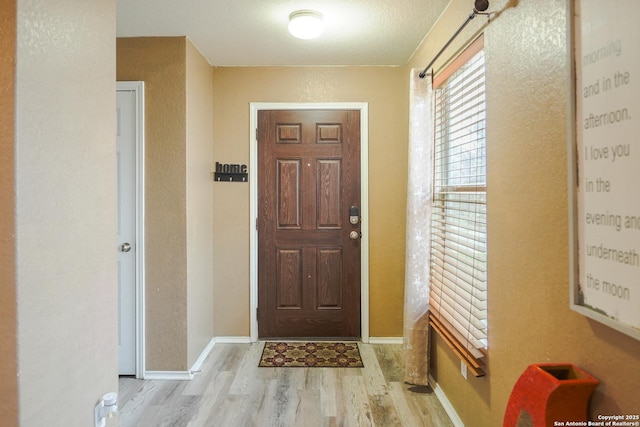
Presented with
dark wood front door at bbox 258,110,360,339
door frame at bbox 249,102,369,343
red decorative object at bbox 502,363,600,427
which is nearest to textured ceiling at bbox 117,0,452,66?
door frame at bbox 249,102,369,343

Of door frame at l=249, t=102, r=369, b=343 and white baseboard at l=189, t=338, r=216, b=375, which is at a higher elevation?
door frame at l=249, t=102, r=369, b=343

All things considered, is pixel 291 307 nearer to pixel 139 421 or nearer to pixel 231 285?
pixel 231 285

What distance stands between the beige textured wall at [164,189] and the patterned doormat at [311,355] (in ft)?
2.29

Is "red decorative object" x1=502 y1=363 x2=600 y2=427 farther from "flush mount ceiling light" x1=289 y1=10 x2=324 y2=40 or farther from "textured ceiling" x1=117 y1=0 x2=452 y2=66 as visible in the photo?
"flush mount ceiling light" x1=289 y1=10 x2=324 y2=40

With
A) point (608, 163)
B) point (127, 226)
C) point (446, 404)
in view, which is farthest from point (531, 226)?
point (127, 226)

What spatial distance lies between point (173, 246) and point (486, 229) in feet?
6.61

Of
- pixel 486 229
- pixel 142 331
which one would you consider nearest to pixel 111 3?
pixel 486 229

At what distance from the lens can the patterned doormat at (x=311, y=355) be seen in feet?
9.98

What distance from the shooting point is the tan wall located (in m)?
1.12

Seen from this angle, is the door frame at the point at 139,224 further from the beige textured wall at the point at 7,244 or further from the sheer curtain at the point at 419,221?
the sheer curtain at the point at 419,221

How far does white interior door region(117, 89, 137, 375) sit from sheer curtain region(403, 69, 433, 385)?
189 centimetres

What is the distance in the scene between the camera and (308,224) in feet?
11.5

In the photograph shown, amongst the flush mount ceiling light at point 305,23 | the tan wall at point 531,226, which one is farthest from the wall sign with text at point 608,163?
the flush mount ceiling light at point 305,23

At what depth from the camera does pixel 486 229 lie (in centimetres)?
185
